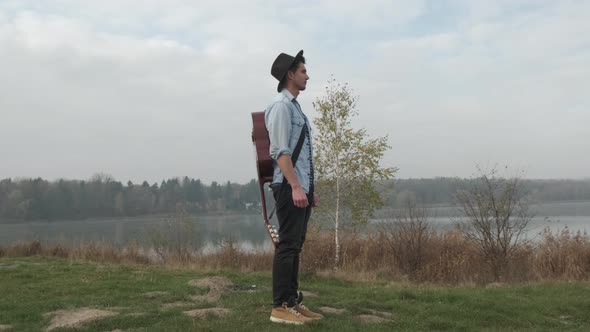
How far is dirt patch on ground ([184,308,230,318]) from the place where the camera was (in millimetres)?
4277

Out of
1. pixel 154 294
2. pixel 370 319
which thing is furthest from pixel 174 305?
pixel 370 319

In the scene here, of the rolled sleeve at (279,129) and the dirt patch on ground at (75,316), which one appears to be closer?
the rolled sleeve at (279,129)

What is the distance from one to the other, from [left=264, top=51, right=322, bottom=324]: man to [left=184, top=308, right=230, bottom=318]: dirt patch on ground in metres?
0.57

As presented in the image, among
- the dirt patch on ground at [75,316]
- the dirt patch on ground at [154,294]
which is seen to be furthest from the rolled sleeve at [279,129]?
the dirt patch on ground at [154,294]

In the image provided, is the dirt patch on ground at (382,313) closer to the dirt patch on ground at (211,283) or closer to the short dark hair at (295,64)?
the dirt patch on ground at (211,283)

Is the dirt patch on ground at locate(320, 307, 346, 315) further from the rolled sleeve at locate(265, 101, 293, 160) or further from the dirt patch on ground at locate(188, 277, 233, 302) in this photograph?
the rolled sleeve at locate(265, 101, 293, 160)

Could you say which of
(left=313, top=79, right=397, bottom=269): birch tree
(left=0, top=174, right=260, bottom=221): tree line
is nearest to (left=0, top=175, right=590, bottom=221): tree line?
(left=0, top=174, right=260, bottom=221): tree line

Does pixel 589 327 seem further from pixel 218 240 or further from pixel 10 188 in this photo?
pixel 10 188

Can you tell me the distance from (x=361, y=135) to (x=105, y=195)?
49.9 metres

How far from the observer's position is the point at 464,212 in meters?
11.6

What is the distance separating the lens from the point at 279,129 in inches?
154

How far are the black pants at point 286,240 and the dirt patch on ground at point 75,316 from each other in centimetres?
154

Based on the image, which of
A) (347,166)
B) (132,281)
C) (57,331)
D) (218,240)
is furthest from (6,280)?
(347,166)

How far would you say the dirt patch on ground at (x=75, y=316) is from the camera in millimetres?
4113
